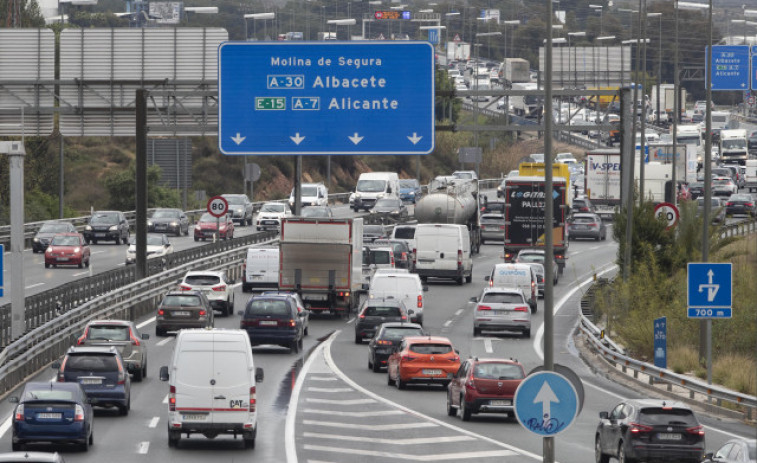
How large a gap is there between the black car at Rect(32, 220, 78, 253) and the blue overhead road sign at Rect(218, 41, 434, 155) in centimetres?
2567

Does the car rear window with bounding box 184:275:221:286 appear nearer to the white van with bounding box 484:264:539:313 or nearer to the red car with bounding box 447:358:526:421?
the white van with bounding box 484:264:539:313

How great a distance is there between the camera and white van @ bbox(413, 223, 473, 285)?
5951cm

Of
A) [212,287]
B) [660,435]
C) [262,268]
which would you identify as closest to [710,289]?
[660,435]

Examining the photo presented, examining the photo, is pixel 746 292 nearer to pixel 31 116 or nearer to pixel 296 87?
pixel 296 87

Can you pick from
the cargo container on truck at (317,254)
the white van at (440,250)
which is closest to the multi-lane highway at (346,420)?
the cargo container on truck at (317,254)

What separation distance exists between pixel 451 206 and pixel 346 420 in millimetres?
39411

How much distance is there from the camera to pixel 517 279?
172 feet

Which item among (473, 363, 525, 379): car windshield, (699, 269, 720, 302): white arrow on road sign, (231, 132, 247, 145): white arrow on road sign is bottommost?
(473, 363, 525, 379): car windshield

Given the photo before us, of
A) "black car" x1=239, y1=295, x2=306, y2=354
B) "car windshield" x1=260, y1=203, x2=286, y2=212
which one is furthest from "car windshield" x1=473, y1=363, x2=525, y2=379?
"car windshield" x1=260, y1=203, x2=286, y2=212

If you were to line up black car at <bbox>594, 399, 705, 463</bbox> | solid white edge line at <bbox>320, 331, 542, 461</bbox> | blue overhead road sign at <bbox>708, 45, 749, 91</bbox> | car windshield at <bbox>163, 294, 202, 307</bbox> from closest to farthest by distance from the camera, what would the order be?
1. black car at <bbox>594, 399, 705, 463</bbox>
2. solid white edge line at <bbox>320, 331, 542, 461</bbox>
3. car windshield at <bbox>163, 294, 202, 307</bbox>
4. blue overhead road sign at <bbox>708, 45, 749, 91</bbox>

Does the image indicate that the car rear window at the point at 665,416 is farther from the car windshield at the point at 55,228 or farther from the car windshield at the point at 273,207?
the car windshield at the point at 273,207

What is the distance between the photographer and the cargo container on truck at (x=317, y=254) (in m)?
49.0

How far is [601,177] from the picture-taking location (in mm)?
90250

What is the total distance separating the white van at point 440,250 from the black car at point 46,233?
17.0 m
